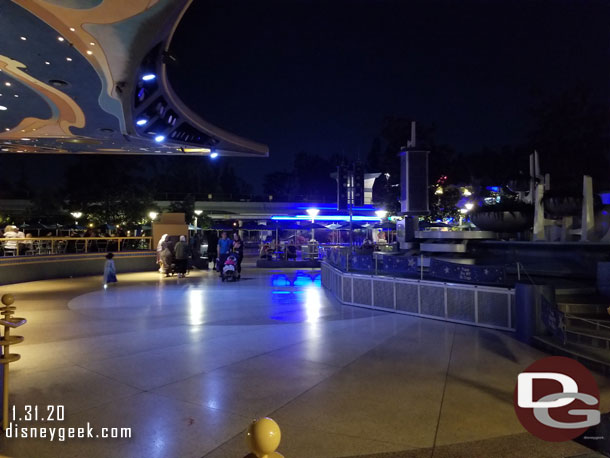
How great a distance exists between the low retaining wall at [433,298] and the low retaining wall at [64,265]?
533 inches

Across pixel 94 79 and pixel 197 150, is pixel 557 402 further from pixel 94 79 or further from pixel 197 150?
pixel 197 150

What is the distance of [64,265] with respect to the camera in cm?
1944

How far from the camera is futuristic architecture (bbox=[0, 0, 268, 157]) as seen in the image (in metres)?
8.62

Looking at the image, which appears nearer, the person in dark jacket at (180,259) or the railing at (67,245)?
the railing at (67,245)

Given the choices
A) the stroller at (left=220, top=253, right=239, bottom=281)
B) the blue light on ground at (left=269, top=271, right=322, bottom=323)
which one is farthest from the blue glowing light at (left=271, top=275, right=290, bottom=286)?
the stroller at (left=220, top=253, right=239, bottom=281)

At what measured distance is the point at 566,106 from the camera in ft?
108

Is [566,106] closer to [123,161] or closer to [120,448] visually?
[123,161]

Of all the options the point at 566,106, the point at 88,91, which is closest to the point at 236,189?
the point at 566,106

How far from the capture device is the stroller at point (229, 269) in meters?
16.8

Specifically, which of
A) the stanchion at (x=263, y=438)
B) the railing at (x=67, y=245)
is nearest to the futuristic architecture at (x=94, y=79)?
the railing at (x=67, y=245)

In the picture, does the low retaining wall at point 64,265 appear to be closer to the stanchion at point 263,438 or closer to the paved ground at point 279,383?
the paved ground at point 279,383

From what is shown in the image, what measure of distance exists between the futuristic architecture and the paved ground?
6388mm

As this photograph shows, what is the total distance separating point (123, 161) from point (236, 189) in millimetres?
59186

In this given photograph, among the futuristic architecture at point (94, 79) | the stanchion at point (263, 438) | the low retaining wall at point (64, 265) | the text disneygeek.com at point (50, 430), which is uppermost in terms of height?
the futuristic architecture at point (94, 79)
